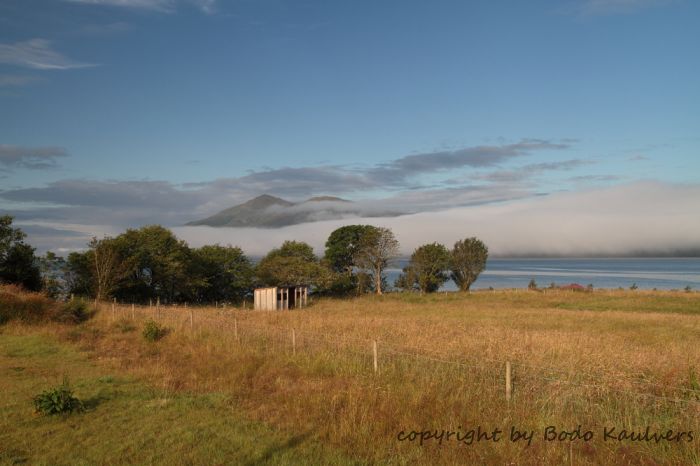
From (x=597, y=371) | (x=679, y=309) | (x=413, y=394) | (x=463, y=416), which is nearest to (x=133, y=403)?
(x=413, y=394)

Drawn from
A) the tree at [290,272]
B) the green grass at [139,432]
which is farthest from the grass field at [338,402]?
the tree at [290,272]

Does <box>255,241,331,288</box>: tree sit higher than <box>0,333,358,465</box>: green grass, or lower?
higher

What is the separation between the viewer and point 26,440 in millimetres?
8469

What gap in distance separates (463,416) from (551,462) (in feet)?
6.72

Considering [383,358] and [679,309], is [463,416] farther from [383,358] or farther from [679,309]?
[679,309]

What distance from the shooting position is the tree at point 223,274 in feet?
196

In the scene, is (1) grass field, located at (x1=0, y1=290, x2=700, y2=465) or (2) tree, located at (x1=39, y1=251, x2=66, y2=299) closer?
(1) grass field, located at (x1=0, y1=290, x2=700, y2=465)

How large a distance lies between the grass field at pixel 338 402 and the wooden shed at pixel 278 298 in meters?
26.7


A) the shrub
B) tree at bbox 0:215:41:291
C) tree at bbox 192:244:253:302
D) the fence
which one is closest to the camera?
the fence

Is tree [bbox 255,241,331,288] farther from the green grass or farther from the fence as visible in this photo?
the green grass

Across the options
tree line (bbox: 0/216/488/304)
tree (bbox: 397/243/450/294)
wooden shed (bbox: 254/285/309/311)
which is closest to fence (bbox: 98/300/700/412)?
wooden shed (bbox: 254/285/309/311)

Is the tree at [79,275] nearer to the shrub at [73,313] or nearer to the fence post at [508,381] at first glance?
the shrub at [73,313]

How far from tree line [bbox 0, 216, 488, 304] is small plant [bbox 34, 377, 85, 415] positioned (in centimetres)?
3782

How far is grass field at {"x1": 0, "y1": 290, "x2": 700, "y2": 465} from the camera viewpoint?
7617 mm
